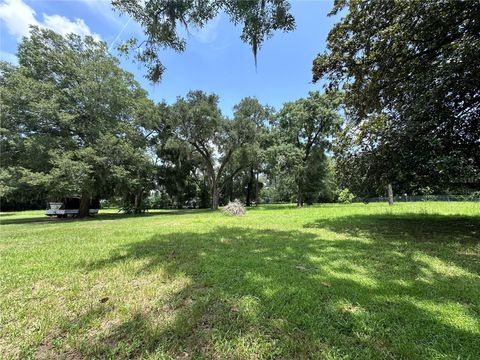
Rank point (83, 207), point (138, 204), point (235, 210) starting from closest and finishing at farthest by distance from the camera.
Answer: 1. point (235, 210)
2. point (83, 207)
3. point (138, 204)

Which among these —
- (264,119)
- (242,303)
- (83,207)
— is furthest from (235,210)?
(264,119)

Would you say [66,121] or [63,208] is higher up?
[66,121]

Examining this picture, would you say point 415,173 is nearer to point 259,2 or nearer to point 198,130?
point 259,2

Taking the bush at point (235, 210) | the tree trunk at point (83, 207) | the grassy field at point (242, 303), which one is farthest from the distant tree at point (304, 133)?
the grassy field at point (242, 303)

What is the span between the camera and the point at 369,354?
1.90 meters

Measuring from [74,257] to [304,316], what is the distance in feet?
13.6

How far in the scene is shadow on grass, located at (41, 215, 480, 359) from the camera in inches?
79.0

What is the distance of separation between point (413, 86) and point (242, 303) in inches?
304

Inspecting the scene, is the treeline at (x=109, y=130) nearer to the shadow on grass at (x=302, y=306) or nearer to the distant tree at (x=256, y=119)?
the distant tree at (x=256, y=119)

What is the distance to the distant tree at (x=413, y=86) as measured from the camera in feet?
20.3

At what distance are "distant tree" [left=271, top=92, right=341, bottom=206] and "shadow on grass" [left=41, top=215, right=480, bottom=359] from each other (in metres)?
18.2

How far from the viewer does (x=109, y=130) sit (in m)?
16.4

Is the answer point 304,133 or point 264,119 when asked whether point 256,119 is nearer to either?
point 264,119

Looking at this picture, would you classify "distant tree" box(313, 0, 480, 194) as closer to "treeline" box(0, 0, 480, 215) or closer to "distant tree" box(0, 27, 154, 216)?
"treeline" box(0, 0, 480, 215)
